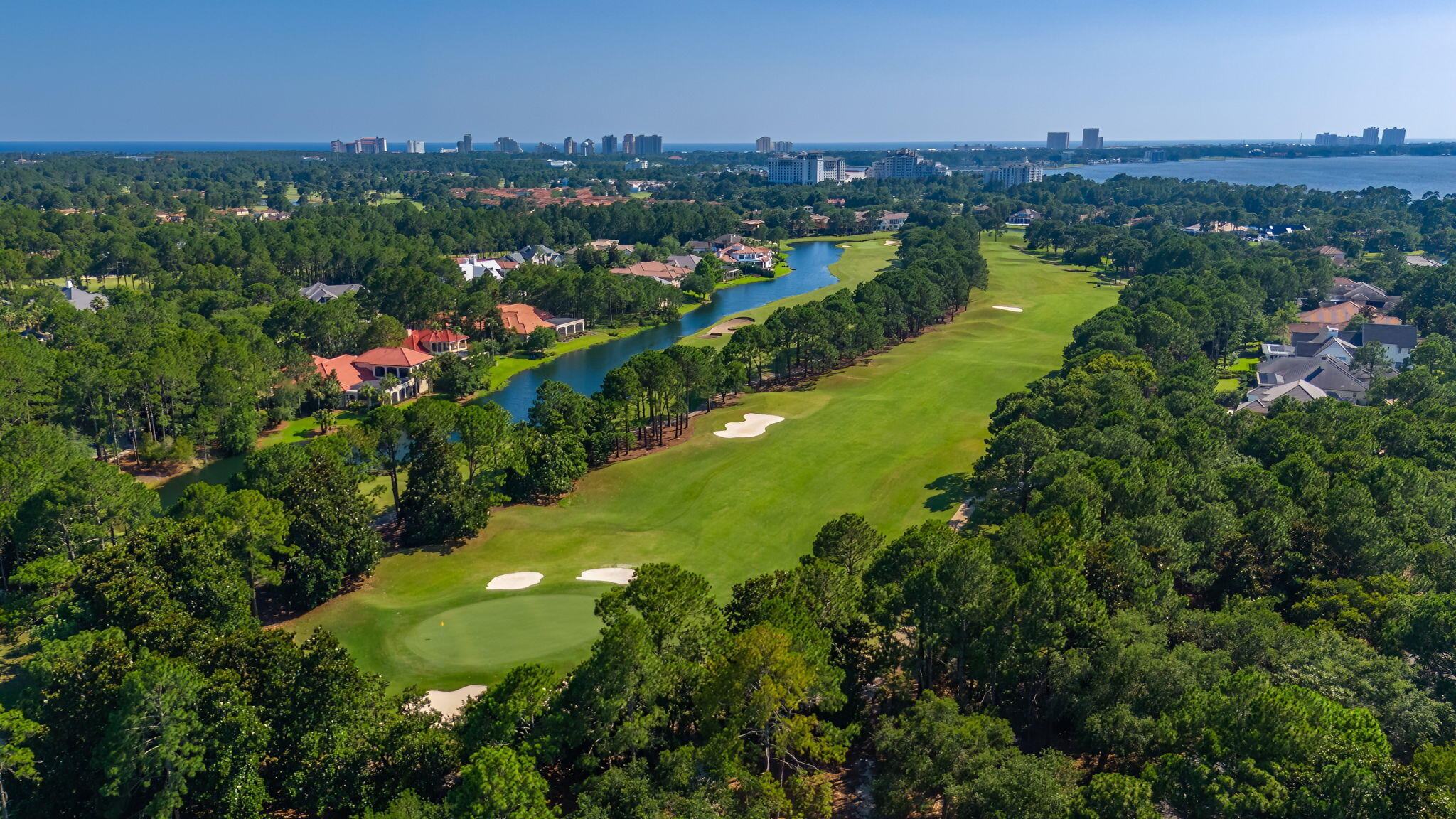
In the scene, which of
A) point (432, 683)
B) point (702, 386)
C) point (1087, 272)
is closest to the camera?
point (432, 683)

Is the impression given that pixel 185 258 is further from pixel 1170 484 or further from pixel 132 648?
pixel 1170 484

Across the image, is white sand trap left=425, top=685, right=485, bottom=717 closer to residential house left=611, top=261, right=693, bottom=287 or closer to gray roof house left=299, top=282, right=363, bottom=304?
gray roof house left=299, top=282, right=363, bottom=304

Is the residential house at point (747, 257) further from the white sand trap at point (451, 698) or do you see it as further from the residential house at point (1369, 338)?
the white sand trap at point (451, 698)

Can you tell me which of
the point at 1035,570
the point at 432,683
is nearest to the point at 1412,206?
the point at 1035,570

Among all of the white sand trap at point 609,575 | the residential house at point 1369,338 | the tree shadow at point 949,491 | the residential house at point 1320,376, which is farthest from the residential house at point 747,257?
the white sand trap at point 609,575

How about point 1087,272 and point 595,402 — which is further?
point 1087,272

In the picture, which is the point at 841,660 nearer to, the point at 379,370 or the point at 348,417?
the point at 348,417

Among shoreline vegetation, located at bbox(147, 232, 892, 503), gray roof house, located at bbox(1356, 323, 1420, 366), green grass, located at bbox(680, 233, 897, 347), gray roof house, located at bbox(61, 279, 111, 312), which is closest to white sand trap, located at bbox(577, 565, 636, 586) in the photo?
shoreline vegetation, located at bbox(147, 232, 892, 503)
